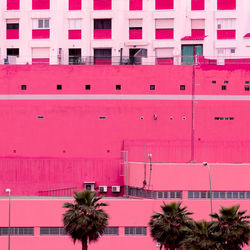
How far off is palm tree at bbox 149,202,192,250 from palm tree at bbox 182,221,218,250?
1918mm

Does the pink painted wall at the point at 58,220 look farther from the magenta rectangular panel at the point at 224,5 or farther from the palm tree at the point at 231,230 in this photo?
the magenta rectangular panel at the point at 224,5

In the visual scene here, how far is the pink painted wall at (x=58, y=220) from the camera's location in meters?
48.2

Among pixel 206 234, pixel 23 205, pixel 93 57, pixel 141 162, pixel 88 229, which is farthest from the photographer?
pixel 93 57

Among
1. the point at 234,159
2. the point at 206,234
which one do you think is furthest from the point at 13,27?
the point at 206,234

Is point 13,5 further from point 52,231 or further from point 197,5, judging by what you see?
point 52,231

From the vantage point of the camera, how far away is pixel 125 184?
52469mm

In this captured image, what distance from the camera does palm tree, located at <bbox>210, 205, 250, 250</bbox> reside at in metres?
38.0

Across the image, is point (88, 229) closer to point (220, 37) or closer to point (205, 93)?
point (205, 93)

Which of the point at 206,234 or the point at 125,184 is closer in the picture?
the point at 206,234

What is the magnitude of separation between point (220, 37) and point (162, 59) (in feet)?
15.0

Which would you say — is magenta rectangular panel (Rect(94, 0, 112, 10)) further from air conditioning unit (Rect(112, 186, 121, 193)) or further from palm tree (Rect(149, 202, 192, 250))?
palm tree (Rect(149, 202, 192, 250))


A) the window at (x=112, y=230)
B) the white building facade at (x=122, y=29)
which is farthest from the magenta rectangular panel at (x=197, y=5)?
the window at (x=112, y=230)

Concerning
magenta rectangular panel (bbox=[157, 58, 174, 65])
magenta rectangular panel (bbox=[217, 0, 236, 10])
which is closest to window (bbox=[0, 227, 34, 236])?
magenta rectangular panel (bbox=[157, 58, 174, 65])

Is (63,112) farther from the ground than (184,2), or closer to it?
closer to it
